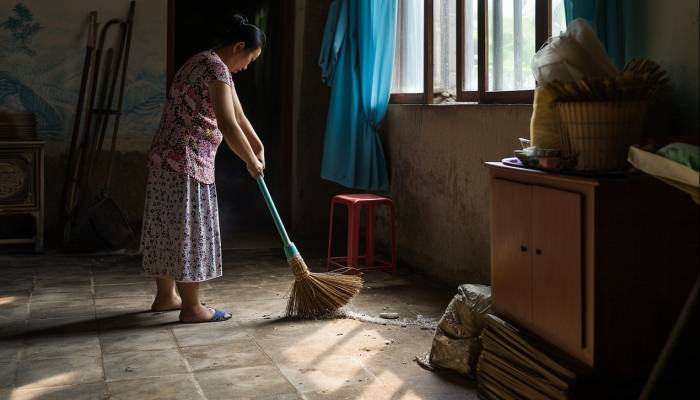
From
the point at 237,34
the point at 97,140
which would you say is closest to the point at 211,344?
the point at 237,34

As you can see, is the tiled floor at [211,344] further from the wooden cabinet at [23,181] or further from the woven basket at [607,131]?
the woven basket at [607,131]

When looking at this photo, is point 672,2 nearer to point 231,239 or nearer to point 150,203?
point 150,203

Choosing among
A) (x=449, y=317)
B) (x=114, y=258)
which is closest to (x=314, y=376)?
(x=449, y=317)

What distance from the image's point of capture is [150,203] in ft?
12.4

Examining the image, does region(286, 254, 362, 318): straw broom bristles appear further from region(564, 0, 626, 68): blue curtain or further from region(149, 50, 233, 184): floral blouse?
region(564, 0, 626, 68): blue curtain

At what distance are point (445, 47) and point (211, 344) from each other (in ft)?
8.00

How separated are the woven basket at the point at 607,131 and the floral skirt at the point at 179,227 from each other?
75.7 inches

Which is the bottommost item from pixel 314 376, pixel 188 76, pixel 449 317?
pixel 314 376

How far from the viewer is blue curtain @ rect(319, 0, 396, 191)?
17.5 feet

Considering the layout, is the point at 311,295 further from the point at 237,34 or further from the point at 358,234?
the point at 237,34

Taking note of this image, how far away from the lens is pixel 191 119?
369 cm

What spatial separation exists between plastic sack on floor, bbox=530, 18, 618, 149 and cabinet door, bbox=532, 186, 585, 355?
26 cm

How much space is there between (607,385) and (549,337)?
10.2 inches

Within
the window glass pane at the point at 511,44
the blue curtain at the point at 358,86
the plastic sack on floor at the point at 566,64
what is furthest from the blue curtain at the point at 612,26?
the blue curtain at the point at 358,86
